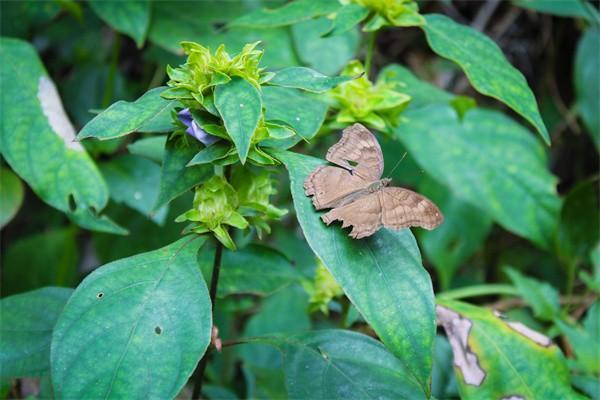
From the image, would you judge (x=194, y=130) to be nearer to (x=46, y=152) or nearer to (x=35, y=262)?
(x=46, y=152)

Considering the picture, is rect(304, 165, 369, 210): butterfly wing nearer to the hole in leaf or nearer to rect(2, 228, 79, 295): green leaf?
the hole in leaf

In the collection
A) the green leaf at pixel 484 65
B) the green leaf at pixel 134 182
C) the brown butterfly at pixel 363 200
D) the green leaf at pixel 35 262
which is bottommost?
the green leaf at pixel 35 262

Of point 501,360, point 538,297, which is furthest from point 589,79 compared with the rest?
point 501,360

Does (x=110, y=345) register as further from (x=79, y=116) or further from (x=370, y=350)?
(x=79, y=116)

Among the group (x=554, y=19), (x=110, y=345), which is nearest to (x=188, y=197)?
(x=110, y=345)

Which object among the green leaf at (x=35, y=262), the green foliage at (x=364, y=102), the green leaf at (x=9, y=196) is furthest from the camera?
the green leaf at (x=35, y=262)

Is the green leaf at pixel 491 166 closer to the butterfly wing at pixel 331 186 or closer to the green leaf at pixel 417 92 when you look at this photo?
the green leaf at pixel 417 92

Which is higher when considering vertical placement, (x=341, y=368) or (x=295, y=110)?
(x=295, y=110)

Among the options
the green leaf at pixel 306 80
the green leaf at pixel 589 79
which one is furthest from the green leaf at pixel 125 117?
the green leaf at pixel 589 79
